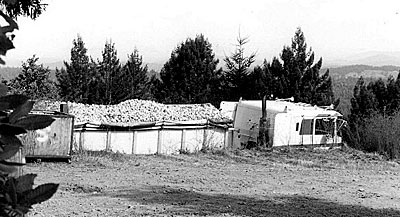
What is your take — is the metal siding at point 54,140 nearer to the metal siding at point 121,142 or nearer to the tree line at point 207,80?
the metal siding at point 121,142

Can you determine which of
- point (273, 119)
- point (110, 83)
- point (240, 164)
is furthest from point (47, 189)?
point (110, 83)

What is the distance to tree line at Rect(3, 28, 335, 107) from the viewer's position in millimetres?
35438

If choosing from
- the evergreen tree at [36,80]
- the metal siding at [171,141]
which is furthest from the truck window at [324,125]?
the evergreen tree at [36,80]

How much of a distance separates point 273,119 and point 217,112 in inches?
89.6

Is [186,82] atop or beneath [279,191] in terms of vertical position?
atop

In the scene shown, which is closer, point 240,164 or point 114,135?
point 240,164

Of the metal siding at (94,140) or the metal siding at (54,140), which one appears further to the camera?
the metal siding at (94,140)

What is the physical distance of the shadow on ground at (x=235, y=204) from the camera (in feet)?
28.6

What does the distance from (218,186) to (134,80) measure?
2659cm

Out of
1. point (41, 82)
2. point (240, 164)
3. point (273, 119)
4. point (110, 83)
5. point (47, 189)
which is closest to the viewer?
point (47, 189)

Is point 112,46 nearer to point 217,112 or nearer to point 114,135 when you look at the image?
point 217,112

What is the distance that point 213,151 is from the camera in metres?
18.4

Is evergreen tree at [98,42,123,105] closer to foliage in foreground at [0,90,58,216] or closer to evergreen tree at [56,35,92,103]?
evergreen tree at [56,35,92,103]

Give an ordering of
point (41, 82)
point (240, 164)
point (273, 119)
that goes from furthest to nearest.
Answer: point (41, 82), point (273, 119), point (240, 164)
